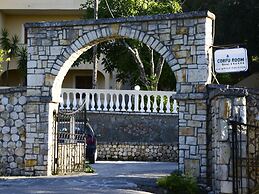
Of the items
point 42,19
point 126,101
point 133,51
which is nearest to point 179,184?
point 126,101

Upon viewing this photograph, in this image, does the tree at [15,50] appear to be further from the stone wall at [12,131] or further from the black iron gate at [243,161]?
the black iron gate at [243,161]

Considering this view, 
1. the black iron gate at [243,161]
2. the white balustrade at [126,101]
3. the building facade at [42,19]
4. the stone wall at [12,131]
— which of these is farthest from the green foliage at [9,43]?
the black iron gate at [243,161]

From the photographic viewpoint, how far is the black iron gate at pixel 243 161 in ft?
31.6

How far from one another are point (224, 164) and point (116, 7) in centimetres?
1210

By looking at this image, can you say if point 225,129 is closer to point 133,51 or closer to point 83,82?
point 133,51

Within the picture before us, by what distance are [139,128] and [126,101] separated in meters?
1.23

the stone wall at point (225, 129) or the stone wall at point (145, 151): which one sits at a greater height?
the stone wall at point (225, 129)

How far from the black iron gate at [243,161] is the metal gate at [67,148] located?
4.78 meters

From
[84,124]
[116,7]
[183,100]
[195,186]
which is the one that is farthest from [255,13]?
[195,186]

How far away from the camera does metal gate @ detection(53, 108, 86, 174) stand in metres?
12.8

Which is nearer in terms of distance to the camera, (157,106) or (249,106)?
(249,106)

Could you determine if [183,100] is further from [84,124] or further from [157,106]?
[157,106]

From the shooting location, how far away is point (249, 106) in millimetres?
10312

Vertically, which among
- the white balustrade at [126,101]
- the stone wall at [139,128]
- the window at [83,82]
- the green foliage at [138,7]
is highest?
the green foliage at [138,7]
